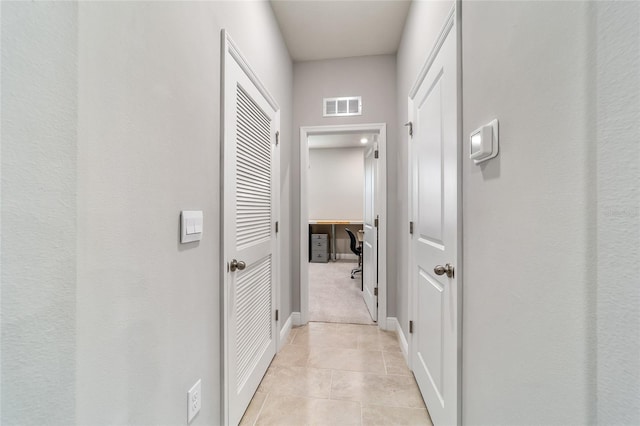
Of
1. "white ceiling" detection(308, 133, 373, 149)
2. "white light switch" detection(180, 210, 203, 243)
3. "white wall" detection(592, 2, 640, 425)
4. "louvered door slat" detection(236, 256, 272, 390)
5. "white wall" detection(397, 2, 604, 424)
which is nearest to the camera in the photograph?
"white wall" detection(592, 2, 640, 425)

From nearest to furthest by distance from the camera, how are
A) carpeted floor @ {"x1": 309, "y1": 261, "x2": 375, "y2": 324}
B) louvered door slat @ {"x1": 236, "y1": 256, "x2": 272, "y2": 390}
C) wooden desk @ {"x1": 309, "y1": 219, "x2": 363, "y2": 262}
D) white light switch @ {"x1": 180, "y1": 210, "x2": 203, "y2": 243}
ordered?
1. white light switch @ {"x1": 180, "y1": 210, "x2": 203, "y2": 243}
2. louvered door slat @ {"x1": 236, "y1": 256, "x2": 272, "y2": 390}
3. carpeted floor @ {"x1": 309, "y1": 261, "x2": 375, "y2": 324}
4. wooden desk @ {"x1": 309, "y1": 219, "x2": 363, "y2": 262}

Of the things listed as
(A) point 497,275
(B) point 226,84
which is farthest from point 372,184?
(A) point 497,275

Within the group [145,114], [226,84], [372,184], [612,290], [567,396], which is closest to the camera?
[612,290]

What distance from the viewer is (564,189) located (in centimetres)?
61

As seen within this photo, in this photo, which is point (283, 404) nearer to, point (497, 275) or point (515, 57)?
point (497, 275)

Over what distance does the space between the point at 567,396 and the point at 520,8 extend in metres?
1.00

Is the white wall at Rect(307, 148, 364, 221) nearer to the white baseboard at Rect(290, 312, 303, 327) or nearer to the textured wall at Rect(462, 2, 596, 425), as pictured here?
the white baseboard at Rect(290, 312, 303, 327)

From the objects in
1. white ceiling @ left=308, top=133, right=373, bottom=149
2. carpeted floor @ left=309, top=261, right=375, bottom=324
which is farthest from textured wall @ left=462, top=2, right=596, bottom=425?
white ceiling @ left=308, top=133, right=373, bottom=149

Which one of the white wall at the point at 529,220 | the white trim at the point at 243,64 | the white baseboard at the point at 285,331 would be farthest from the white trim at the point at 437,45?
the white baseboard at the point at 285,331

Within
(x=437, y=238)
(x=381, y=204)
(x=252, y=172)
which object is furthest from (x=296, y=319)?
(x=437, y=238)

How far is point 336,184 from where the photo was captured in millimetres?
6645

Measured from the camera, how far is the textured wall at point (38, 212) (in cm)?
50

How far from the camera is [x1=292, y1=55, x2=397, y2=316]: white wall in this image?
275 centimetres

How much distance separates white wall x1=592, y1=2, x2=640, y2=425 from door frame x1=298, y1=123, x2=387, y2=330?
2212 mm
